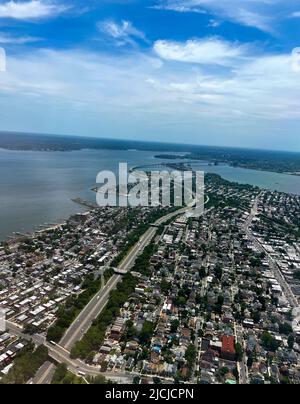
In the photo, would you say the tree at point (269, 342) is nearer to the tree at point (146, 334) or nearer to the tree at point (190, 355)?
the tree at point (190, 355)

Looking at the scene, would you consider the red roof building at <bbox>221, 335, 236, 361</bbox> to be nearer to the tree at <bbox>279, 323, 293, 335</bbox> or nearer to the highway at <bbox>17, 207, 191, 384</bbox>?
the tree at <bbox>279, 323, 293, 335</bbox>

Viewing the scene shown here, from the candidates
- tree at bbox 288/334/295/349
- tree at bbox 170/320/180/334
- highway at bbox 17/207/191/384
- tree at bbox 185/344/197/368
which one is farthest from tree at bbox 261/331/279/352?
highway at bbox 17/207/191/384

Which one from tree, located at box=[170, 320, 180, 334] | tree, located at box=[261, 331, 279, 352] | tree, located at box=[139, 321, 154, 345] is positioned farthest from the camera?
tree, located at box=[170, 320, 180, 334]

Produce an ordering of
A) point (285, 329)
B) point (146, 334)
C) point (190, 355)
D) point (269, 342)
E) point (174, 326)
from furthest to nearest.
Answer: point (285, 329) < point (174, 326) < point (269, 342) < point (146, 334) < point (190, 355)

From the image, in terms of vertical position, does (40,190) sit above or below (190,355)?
above

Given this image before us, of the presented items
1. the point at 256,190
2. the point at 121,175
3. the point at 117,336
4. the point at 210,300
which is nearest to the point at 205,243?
the point at 210,300

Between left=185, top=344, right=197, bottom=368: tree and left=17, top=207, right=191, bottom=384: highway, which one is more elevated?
left=17, top=207, right=191, bottom=384: highway

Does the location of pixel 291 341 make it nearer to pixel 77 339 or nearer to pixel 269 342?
pixel 269 342

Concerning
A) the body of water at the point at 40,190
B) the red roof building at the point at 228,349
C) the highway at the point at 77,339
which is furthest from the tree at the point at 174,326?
the body of water at the point at 40,190

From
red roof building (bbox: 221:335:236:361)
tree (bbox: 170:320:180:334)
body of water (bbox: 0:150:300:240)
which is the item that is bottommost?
red roof building (bbox: 221:335:236:361)

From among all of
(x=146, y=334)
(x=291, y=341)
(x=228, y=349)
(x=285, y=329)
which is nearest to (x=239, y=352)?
(x=228, y=349)

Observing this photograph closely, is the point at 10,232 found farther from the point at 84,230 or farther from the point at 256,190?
the point at 256,190
